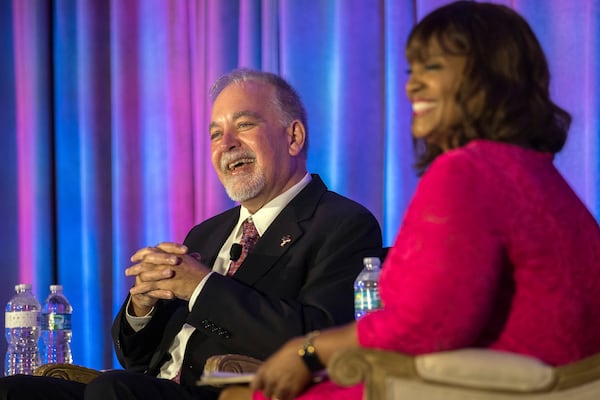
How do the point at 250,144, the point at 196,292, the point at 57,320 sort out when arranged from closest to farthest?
the point at 196,292 < the point at 250,144 < the point at 57,320

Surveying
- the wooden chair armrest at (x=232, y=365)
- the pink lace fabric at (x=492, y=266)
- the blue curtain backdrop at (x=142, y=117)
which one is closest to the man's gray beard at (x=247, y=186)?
the blue curtain backdrop at (x=142, y=117)

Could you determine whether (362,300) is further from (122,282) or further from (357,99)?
(122,282)

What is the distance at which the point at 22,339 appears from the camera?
4.30m

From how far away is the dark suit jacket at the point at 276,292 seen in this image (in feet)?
8.02

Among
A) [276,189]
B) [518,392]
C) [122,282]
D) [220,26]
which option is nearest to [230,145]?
[276,189]

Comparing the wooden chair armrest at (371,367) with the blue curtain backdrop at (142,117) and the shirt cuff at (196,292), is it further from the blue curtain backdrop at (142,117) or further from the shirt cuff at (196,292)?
the blue curtain backdrop at (142,117)

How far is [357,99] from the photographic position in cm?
360

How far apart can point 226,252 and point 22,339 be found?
1827 millimetres

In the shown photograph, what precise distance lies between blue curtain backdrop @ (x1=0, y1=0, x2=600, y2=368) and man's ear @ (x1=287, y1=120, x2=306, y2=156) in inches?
20.3

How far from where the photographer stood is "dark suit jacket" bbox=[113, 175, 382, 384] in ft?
8.02

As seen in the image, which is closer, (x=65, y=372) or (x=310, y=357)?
(x=310, y=357)

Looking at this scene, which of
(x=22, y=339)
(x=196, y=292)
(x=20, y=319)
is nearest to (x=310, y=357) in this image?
(x=196, y=292)

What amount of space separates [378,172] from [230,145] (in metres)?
0.77

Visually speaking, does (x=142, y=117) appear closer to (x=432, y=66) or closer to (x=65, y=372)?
(x=65, y=372)
